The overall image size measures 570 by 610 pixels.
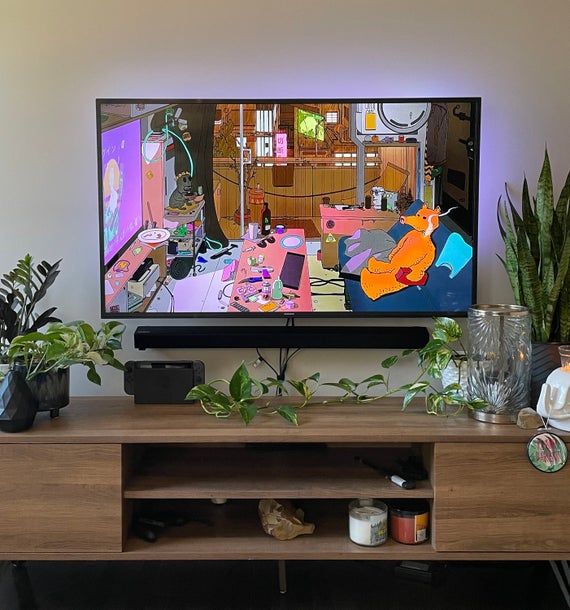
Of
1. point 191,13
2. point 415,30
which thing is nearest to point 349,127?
point 415,30

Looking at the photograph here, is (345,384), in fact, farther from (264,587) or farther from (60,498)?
(60,498)

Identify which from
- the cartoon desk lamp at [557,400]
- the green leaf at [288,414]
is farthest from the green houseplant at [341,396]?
the cartoon desk lamp at [557,400]

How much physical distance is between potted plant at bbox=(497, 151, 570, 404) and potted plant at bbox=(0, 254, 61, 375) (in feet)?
5.13

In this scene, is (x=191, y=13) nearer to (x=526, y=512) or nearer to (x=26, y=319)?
(x=26, y=319)

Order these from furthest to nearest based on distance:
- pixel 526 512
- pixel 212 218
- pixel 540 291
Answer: pixel 212 218
pixel 540 291
pixel 526 512

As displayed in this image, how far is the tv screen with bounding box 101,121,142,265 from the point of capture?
2.50 meters

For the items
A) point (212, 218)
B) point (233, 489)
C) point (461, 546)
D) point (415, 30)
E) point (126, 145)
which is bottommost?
point (461, 546)

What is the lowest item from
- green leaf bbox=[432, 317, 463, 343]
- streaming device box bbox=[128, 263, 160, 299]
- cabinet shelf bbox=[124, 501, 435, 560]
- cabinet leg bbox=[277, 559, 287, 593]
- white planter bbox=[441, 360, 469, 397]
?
cabinet leg bbox=[277, 559, 287, 593]

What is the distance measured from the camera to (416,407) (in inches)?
96.3

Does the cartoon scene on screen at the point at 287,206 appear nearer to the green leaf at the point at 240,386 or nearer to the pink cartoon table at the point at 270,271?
the pink cartoon table at the point at 270,271

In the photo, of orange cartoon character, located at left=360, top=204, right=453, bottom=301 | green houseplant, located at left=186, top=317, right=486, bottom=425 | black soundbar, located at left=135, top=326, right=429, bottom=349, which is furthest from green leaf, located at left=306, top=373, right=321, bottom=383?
orange cartoon character, located at left=360, top=204, right=453, bottom=301

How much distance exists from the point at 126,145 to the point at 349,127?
767 mm

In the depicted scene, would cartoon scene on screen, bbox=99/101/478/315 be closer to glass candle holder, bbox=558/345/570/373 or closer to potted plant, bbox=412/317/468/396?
potted plant, bbox=412/317/468/396

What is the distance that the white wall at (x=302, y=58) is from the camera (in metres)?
2.60
